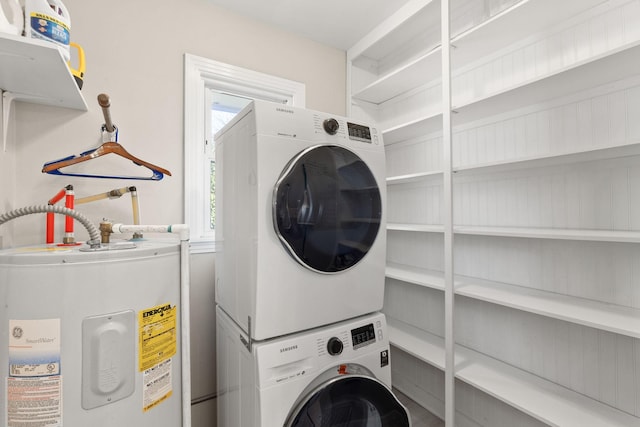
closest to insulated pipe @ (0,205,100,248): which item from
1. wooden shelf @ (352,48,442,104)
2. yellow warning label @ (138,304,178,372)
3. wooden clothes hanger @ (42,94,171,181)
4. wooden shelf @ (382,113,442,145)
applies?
yellow warning label @ (138,304,178,372)

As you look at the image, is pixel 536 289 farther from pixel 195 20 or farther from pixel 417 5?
pixel 195 20

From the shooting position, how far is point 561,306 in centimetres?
135

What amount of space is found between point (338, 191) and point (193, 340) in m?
1.32

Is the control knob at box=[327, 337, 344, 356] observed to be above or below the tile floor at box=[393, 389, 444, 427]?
above

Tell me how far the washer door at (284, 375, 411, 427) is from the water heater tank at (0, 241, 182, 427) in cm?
53

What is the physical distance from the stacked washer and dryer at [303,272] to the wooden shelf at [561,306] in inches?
25.7

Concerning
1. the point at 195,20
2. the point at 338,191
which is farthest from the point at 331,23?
the point at 338,191

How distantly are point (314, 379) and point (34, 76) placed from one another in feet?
5.20

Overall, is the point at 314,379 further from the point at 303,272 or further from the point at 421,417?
the point at 421,417

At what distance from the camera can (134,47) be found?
1.64 meters

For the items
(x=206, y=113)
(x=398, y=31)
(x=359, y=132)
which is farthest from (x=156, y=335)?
(x=398, y=31)

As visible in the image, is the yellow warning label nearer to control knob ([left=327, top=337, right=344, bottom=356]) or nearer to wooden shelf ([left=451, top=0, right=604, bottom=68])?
control knob ([left=327, top=337, right=344, bottom=356])

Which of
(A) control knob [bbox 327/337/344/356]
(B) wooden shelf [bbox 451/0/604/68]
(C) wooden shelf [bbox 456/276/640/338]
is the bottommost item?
(A) control knob [bbox 327/337/344/356]

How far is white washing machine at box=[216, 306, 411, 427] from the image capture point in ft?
3.48
